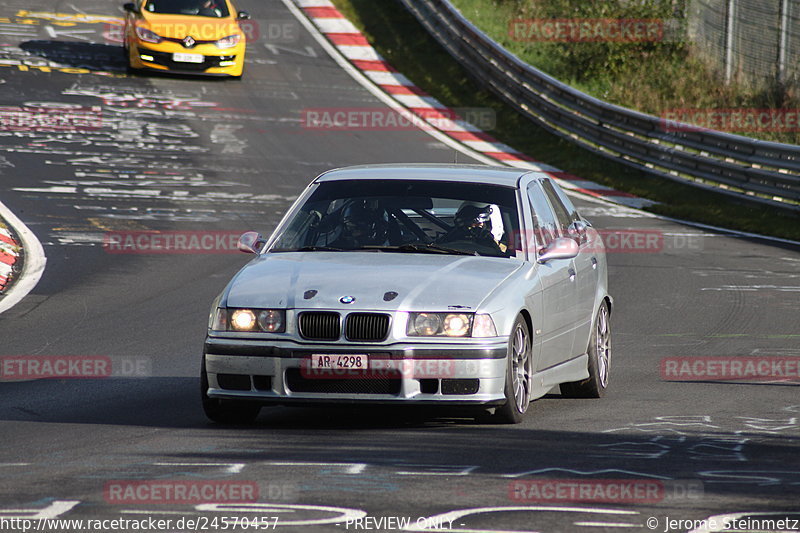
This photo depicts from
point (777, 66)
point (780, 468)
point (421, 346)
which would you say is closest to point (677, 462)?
point (780, 468)

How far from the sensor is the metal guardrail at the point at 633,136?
21906 millimetres

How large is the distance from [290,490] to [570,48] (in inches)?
1032

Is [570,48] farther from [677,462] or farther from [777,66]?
[677,462]

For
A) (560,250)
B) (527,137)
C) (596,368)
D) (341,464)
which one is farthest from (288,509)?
(527,137)

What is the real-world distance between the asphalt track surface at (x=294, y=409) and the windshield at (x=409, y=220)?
3.40ft

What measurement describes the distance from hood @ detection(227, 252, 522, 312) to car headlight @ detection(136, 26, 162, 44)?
20.2 m

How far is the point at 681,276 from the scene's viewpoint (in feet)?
54.2

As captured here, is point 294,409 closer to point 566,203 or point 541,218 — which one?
point 541,218

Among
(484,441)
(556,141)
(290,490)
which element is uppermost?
(290,490)

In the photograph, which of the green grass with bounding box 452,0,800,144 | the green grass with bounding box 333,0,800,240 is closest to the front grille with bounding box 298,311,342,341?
the green grass with bounding box 333,0,800,240

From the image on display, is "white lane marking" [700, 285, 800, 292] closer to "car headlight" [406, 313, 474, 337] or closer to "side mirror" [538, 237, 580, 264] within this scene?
"side mirror" [538, 237, 580, 264]

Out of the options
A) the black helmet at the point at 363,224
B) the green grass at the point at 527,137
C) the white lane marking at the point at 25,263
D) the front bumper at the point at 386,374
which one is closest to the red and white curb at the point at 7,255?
the white lane marking at the point at 25,263

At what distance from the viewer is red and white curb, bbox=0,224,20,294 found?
1488 centimetres

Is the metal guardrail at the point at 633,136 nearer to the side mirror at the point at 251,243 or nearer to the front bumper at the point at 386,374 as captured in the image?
the side mirror at the point at 251,243
